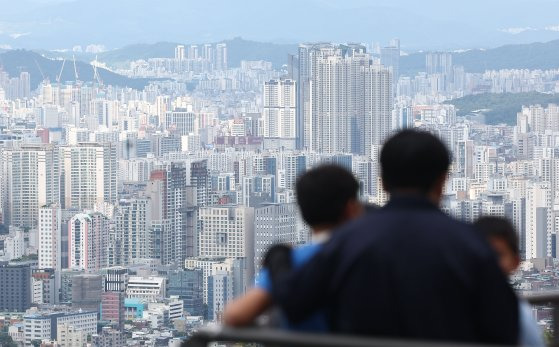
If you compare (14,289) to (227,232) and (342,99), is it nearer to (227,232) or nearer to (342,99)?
(227,232)

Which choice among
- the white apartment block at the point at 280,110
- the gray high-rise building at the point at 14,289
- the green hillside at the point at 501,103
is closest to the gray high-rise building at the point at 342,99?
the white apartment block at the point at 280,110

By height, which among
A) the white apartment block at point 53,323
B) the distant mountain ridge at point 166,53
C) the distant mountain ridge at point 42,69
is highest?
the distant mountain ridge at point 166,53

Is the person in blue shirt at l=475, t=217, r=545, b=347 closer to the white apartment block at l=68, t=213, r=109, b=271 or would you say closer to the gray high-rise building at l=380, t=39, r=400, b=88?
the white apartment block at l=68, t=213, r=109, b=271

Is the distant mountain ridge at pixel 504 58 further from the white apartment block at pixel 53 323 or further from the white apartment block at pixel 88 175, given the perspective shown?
the white apartment block at pixel 53 323

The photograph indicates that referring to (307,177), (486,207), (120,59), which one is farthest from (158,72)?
(307,177)

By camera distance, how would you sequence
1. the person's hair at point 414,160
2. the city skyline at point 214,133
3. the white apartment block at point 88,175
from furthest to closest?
the white apartment block at point 88,175, the city skyline at point 214,133, the person's hair at point 414,160

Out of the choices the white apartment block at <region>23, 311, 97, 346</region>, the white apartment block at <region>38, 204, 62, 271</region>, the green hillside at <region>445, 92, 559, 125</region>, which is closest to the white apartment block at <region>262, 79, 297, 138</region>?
the green hillside at <region>445, 92, 559, 125</region>
